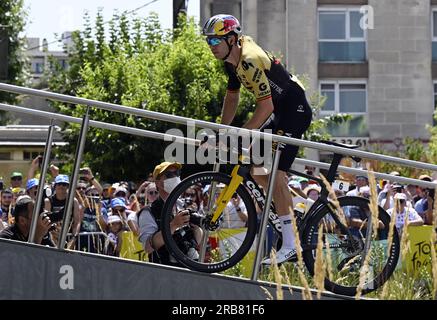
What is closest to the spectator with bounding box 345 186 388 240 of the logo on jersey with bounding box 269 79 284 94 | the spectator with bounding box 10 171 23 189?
the logo on jersey with bounding box 269 79 284 94

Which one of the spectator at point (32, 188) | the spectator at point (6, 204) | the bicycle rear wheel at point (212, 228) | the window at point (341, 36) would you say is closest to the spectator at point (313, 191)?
the bicycle rear wheel at point (212, 228)

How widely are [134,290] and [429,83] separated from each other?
32.6 metres

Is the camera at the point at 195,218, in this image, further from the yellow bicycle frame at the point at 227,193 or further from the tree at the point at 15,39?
the tree at the point at 15,39

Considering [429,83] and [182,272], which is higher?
[429,83]

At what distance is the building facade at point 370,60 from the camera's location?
3922cm

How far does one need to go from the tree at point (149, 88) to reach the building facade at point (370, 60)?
9013mm

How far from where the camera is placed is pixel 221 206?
348 inches

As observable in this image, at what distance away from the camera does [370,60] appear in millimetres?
39531

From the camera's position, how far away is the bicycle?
333 inches

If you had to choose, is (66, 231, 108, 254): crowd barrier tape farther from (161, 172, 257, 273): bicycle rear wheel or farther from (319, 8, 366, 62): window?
(319, 8, 366, 62): window

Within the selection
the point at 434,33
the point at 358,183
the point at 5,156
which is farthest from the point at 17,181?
the point at 434,33

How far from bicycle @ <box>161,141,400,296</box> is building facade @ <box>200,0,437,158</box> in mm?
30025
